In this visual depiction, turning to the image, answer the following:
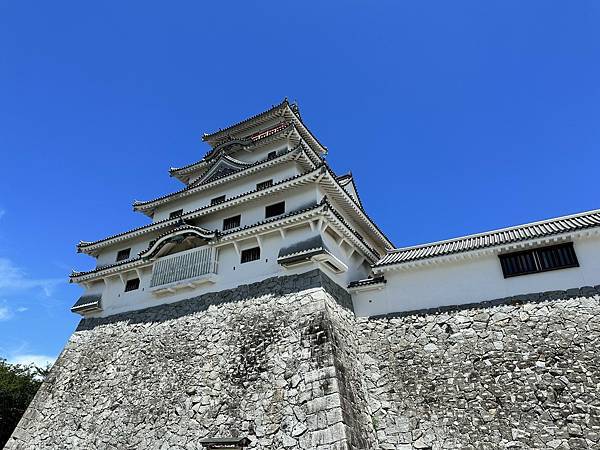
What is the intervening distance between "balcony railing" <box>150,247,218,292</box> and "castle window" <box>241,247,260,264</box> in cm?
125

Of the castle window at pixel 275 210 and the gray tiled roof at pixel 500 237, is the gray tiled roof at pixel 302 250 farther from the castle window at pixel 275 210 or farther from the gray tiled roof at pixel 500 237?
the gray tiled roof at pixel 500 237

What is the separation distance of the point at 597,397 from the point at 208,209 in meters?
14.4

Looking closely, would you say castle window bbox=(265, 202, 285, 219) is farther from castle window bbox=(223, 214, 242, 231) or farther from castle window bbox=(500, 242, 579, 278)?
castle window bbox=(500, 242, 579, 278)

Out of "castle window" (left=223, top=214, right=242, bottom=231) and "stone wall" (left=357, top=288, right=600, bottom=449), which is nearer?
"stone wall" (left=357, top=288, right=600, bottom=449)

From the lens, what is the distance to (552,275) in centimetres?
1134

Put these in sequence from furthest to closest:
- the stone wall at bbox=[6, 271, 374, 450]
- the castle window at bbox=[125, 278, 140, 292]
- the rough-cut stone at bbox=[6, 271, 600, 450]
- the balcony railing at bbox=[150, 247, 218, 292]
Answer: the castle window at bbox=[125, 278, 140, 292], the balcony railing at bbox=[150, 247, 218, 292], the stone wall at bbox=[6, 271, 374, 450], the rough-cut stone at bbox=[6, 271, 600, 450]

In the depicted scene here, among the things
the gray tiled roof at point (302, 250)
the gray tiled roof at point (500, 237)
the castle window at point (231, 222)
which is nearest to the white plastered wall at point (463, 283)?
the gray tiled roof at point (500, 237)

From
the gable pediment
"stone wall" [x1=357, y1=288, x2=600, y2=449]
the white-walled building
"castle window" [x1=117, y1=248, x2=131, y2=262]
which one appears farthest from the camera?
"castle window" [x1=117, y1=248, x2=131, y2=262]

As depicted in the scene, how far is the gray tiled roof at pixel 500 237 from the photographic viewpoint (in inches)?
453

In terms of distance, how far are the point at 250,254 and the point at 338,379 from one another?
20.0 feet

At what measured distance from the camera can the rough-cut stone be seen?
31.3 ft

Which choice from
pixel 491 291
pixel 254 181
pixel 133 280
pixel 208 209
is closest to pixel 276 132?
pixel 254 181

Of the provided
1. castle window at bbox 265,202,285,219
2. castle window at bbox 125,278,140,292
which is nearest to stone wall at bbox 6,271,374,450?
castle window at bbox 125,278,140,292

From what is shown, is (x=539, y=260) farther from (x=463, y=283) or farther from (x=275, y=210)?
(x=275, y=210)
